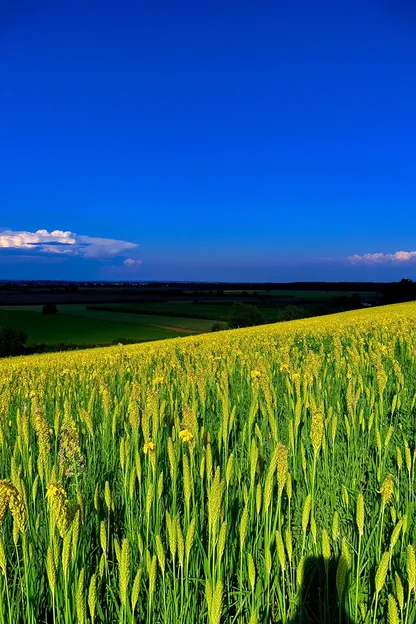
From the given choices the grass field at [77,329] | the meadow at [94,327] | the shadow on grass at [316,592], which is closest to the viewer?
the shadow on grass at [316,592]

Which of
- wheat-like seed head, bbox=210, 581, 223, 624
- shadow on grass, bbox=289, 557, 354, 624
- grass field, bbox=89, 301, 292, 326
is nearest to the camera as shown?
wheat-like seed head, bbox=210, 581, 223, 624

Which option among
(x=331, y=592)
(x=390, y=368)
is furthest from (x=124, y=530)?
(x=390, y=368)

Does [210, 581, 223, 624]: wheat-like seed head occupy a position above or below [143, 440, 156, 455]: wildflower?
below

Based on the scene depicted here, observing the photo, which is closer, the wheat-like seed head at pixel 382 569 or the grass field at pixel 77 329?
the wheat-like seed head at pixel 382 569

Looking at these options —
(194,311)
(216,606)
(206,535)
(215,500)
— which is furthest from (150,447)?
(194,311)

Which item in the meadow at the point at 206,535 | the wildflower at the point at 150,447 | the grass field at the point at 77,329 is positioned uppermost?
the wildflower at the point at 150,447

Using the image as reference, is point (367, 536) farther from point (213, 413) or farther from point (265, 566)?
point (213, 413)

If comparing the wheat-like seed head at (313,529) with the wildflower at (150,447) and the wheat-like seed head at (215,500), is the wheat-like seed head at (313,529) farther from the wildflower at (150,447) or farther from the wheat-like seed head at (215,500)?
the wildflower at (150,447)

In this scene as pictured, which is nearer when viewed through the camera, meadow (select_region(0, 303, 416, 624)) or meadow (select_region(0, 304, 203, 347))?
meadow (select_region(0, 303, 416, 624))

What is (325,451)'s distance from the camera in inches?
111

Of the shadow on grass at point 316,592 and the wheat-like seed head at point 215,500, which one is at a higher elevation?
the wheat-like seed head at point 215,500

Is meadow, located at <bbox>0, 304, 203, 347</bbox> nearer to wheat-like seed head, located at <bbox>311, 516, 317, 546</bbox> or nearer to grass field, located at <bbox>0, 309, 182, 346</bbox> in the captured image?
grass field, located at <bbox>0, 309, 182, 346</bbox>

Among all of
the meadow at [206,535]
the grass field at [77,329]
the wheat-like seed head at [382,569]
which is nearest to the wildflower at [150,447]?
the meadow at [206,535]

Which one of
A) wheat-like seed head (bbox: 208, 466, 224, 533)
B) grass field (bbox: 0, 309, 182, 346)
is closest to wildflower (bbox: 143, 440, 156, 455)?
wheat-like seed head (bbox: 208, 466, 224, 533)
